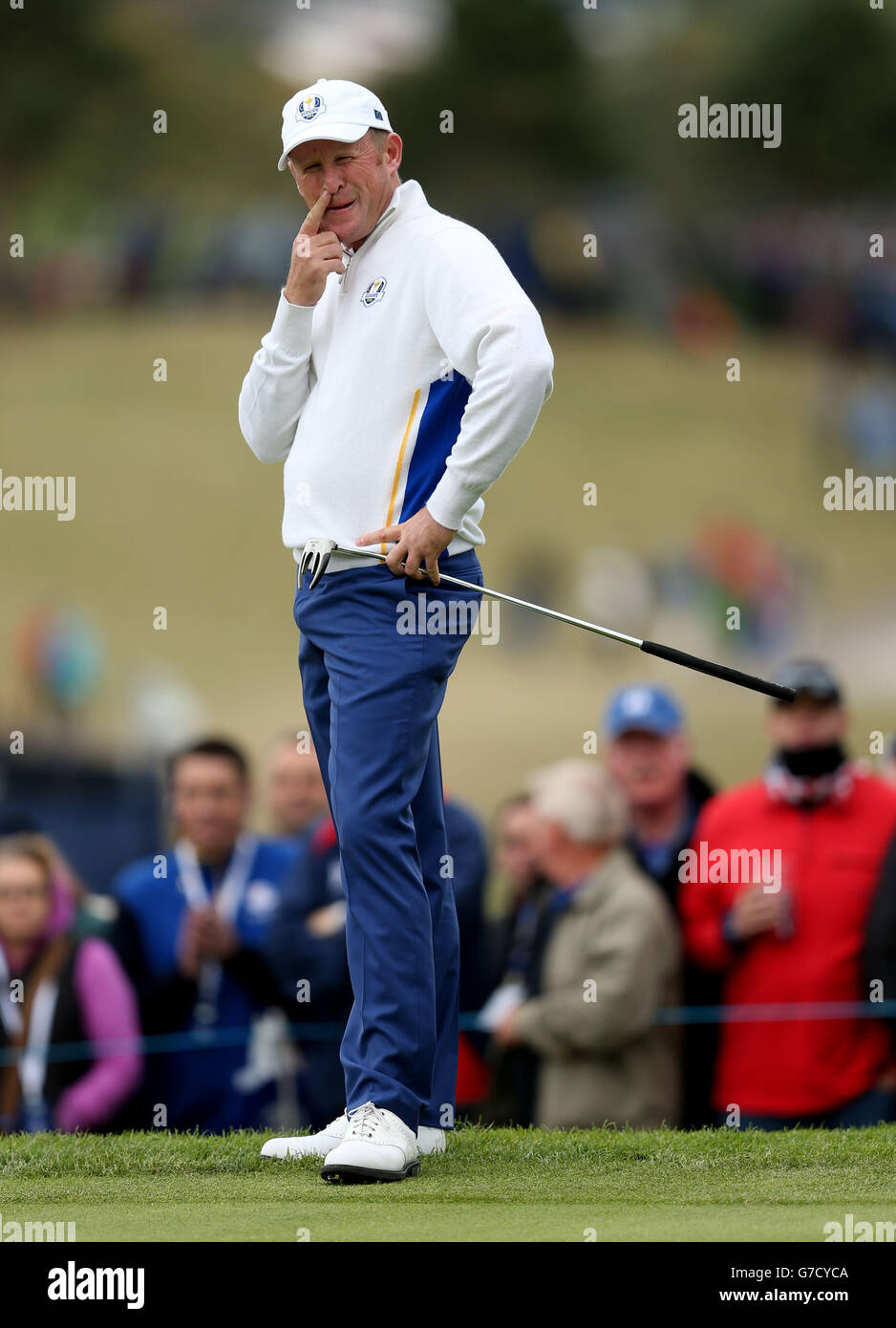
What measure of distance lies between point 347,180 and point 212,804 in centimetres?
334

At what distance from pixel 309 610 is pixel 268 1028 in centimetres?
275

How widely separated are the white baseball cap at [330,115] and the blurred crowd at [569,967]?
8.19ft

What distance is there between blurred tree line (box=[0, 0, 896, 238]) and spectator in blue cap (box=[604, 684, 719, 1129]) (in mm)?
12730

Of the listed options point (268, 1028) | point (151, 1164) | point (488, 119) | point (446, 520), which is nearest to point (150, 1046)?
point (268, 1028)

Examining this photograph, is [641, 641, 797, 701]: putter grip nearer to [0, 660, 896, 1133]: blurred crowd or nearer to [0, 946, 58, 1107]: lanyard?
[0, 660, 896, 1133]: blurred crowd

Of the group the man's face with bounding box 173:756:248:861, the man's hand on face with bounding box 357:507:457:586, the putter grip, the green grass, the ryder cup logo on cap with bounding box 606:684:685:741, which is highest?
the man's hand on face with bounding box 357:507:457:586

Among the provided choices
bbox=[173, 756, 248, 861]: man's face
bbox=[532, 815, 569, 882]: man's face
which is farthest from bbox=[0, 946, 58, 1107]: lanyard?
bbox=[532, 815, 569, 882]: man's face

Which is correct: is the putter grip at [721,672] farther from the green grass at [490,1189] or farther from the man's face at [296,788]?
the man's face at [296,788]

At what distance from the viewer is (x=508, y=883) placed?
750 cm

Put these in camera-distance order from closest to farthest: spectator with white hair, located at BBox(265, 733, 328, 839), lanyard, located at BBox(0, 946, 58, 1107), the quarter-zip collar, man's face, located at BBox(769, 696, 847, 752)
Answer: the quarter-zip collar
lanyard, located at BBox(0, 946, 58, 1107)
man's face, located at BBox(769, 696, 847, 752)
spectator with white hair, located at BBox(265, 733, 328, 839)

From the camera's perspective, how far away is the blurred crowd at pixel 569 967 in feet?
20.6

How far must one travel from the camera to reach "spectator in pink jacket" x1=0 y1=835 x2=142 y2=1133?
6.51 m

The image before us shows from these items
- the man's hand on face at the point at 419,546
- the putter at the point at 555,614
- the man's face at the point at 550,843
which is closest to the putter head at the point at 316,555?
the putter at the point at 555,614
